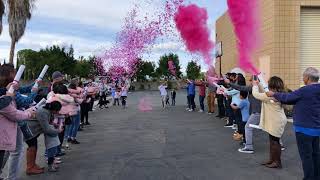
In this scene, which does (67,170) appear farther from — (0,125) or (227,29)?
(227,29)

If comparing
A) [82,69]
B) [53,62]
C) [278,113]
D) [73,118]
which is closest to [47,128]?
[73,118]

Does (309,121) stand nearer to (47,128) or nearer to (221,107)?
(47,128)

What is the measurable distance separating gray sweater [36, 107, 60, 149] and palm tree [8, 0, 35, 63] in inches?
1090

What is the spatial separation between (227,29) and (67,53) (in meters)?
54.4

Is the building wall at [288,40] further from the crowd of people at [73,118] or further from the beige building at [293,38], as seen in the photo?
the crowd of people at [73,118]

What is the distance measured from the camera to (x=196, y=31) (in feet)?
41.1

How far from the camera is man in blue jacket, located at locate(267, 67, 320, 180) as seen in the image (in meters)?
6.96

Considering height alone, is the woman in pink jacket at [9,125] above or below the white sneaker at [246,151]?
above

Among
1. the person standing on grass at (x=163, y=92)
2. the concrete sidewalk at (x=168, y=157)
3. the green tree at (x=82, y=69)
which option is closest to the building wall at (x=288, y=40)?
the concrete sidewalk at (x=168, y=157)

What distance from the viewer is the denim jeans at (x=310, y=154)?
22.8 feet

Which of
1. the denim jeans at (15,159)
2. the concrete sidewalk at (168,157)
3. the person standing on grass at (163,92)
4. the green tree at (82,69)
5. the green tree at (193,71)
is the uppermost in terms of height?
the green tree at (82,69)

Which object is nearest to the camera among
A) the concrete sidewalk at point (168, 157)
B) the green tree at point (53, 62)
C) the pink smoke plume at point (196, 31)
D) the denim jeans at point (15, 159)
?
the denim jeans at point (15, 159)

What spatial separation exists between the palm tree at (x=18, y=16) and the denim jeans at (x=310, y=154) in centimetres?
3060

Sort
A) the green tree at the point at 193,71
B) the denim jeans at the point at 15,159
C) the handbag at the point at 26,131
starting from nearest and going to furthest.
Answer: the denim jeans at the point at 15,159, the handbag at the point at 26,131, the green tree at the point at 193,71
